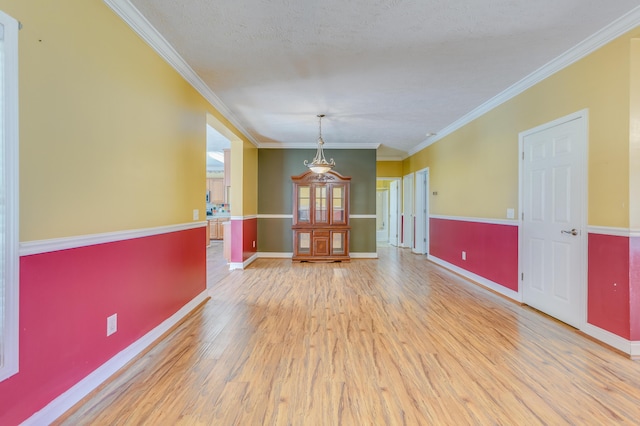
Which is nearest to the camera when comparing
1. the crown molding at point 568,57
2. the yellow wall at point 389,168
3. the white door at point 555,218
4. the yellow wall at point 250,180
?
the crown molding at point 568,57

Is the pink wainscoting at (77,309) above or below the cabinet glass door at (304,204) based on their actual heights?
below

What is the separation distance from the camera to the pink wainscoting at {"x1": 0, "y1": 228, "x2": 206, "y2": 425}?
1294 mm

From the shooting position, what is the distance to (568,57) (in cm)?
249

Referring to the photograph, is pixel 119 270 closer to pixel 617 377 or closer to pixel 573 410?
pixel 573 410

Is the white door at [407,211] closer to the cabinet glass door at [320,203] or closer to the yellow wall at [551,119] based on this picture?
the yellow wall at [551,119]

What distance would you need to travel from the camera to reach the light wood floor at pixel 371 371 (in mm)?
1506

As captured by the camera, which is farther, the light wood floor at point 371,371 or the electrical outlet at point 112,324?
the electrical outlet at point 112,324

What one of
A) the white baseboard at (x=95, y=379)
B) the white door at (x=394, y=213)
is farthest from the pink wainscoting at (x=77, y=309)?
the white door at (x=394, y=213)

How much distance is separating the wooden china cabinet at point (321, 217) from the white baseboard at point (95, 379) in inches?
130

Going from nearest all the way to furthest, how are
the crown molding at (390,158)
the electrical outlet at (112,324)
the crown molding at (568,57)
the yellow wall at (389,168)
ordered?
the electrical outlet at (112,324) < the crown molding at (568,57) < the crown molding at (390,158) < the yellow wall at (389,168)

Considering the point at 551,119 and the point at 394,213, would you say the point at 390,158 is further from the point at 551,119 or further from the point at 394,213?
the point at 551,119

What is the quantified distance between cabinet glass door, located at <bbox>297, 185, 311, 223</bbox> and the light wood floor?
2.68m

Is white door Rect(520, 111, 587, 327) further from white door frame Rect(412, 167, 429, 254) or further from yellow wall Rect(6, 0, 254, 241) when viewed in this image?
yellow wall Rect(6, 0, 254, 241)

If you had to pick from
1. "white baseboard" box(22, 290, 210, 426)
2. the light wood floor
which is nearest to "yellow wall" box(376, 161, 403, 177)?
the light wood floor
